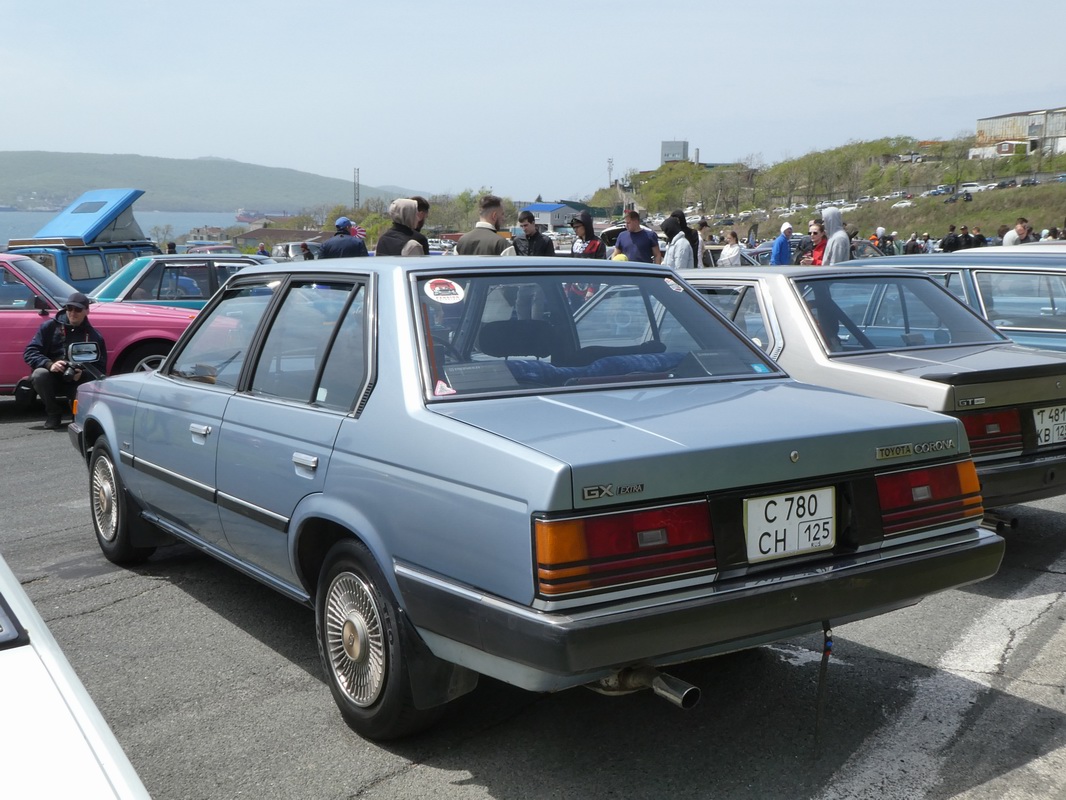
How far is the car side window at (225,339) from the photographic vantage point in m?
4.40

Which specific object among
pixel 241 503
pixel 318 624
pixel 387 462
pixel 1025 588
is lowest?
pixel 1025 588

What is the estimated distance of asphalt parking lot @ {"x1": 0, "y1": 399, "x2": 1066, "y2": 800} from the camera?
10.2 ft

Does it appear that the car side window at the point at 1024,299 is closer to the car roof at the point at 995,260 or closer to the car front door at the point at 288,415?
the car roof at the point at 995,260

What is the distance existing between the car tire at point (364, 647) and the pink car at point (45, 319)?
816 cm

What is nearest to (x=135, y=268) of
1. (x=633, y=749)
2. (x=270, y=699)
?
(x=270, y=699)

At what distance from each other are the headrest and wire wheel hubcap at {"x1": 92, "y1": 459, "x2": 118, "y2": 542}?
8.80ft

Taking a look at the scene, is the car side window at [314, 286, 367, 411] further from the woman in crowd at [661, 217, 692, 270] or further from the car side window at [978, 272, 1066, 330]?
the woman in crowd at [661, 217, 692, 270]

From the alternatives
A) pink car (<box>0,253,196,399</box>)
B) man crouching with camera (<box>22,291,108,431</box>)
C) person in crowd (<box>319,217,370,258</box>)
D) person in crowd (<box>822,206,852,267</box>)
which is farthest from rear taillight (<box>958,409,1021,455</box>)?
pink car (<box>0,253,196,399</box>)

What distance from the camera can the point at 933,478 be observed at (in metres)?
3.32

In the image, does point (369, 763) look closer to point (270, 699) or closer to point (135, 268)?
point (270, 699)

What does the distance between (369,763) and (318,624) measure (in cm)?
57

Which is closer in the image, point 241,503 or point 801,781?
point 801,781

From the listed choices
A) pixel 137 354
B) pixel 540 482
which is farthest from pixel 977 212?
pixel 540 482

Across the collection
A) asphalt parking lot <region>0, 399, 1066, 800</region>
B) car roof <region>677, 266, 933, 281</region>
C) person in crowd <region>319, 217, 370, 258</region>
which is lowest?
asphalt parking lot <region>0, 399, 1066, 800</region>
